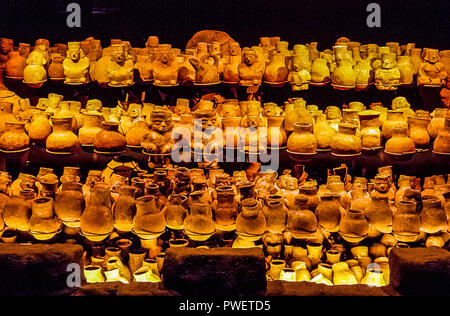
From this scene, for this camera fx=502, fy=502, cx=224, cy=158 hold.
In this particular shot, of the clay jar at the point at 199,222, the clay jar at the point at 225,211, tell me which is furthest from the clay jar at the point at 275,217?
the clay jar at the point at 199,222

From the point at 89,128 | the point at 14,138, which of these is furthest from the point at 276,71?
the point at 14,138

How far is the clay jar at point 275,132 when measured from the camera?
303cm

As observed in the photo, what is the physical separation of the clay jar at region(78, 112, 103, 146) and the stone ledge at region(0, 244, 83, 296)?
2.42 feet

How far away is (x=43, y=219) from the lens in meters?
2.89

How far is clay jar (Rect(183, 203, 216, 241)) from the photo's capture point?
285 cm

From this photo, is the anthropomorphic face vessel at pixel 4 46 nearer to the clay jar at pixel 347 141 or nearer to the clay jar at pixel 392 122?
the clay jar at pixel 347 141

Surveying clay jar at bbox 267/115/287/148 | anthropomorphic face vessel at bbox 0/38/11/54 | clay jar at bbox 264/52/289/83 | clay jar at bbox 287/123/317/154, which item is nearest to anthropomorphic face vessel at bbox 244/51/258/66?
clay jar at bbox 264/52/289/83

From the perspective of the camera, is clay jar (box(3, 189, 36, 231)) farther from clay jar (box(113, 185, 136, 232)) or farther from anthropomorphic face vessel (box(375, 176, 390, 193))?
anthropomorphic face vessel (box(375, 176, 390, 193))

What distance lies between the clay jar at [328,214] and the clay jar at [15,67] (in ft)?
7.39

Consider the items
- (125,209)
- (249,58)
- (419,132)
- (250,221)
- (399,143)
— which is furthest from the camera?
(249,58)

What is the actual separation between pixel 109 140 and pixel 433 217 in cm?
196

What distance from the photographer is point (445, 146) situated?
3039 millimetres

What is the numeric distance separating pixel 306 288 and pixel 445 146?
48.8 inches

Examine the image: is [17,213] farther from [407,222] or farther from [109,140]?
[407,222]
